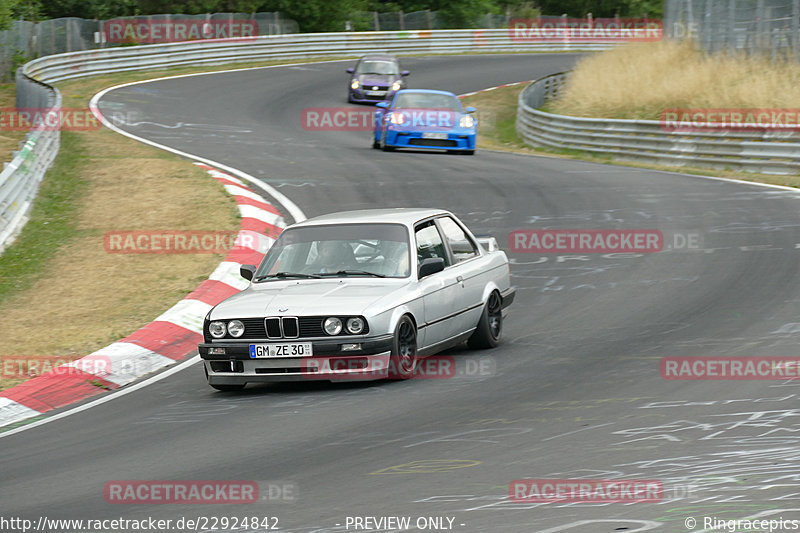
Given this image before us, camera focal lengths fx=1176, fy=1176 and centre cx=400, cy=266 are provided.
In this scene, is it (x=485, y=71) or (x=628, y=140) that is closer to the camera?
(x=628, y=140)

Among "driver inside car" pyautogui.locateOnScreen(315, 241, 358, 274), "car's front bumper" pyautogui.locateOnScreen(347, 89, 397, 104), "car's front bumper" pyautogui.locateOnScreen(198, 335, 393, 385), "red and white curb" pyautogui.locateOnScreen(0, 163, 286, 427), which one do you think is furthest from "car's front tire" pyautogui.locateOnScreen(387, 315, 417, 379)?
"car's front bumper" pyautogui.locateOnScreen(347, 89, 397, 104)

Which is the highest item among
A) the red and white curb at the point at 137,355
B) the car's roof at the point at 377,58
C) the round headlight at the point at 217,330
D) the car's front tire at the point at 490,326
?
the car's roof at the point at 377,58

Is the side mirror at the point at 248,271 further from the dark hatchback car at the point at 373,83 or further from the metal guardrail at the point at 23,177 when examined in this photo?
the dark hatchback car at the point at 373,83

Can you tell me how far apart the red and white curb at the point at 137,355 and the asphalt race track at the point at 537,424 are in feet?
1.72

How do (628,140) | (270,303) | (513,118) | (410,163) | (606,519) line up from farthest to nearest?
(513,118) → (628,140) → (410,163) → (270,303) → (606,519)

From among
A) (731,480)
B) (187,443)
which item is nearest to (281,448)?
(187,443)

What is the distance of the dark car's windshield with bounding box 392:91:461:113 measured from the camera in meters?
24.9

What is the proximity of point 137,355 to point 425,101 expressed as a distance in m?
15.6

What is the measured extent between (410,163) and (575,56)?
34935mm

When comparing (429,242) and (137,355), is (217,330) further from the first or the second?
(429,242)

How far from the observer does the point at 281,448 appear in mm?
6941

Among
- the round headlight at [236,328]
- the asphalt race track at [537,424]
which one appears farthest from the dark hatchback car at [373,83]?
the round headlight at [236,328]

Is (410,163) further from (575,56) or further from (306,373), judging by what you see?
(575,56)

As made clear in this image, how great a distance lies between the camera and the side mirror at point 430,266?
9133mm
